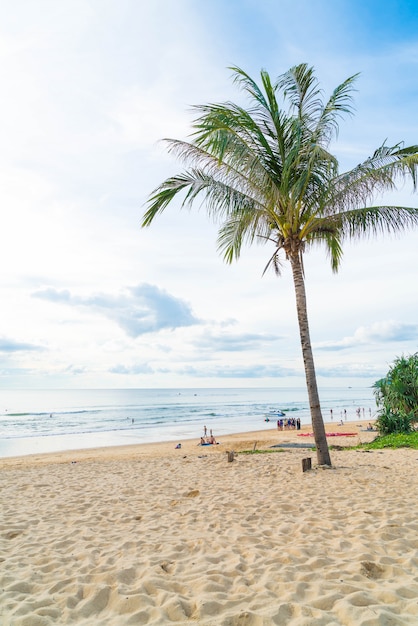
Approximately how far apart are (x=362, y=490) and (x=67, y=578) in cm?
485

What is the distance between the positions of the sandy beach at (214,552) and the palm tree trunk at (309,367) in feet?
2.77

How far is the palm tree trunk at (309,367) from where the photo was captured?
823 centimetres

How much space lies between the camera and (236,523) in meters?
4.91

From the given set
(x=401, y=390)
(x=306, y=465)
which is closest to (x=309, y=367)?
(x=306, y=465)

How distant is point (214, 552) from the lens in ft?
13.0

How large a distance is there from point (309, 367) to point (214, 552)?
504 cm

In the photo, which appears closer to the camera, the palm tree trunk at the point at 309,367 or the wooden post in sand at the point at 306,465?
the wooden post in sand at the point at 306,465

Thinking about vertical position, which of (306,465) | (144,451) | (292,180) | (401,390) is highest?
(292,180)

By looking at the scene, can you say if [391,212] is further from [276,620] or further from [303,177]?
[276,620]

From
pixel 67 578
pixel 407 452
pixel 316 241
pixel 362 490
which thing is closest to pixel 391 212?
pixel 316 241

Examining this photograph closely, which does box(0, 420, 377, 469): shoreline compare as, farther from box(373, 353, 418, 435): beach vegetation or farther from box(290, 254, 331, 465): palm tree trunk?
box(290, 254, 331, 465): palm tree trunk

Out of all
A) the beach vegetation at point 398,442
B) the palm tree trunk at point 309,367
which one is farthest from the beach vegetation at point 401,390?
the palm tree trunk at point 309,367

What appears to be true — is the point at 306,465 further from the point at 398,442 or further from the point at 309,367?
the point at 398,442

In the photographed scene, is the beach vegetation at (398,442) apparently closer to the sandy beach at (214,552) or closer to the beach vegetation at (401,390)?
the beach vegetation at (401,390)
